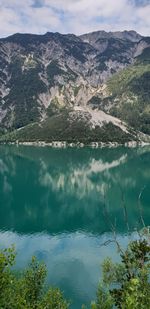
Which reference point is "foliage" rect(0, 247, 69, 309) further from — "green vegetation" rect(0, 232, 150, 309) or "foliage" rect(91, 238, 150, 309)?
"foliage" rect(91, 238, 150, 309)

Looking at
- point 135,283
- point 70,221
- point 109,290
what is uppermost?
point 135,283

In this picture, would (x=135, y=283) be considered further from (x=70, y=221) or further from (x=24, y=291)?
(x=70, y=221)

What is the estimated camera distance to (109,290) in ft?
99.7

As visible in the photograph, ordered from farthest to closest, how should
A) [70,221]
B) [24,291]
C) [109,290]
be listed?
[70,221], [24,291], [109,290]

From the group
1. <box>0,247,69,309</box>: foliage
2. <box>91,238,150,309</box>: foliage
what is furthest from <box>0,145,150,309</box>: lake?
<box>0,247,69,309</box>: foliage

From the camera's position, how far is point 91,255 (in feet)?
277

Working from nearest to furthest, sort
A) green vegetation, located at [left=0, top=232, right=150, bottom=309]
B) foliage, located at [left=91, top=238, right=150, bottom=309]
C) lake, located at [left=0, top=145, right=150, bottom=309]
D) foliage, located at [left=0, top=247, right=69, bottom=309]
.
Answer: foliage, located at [left=91, top=238, right=150, bottom=309], green vegetation, located at [left=0, top=232, right=150, bottom=309], foliage, located at [left=0, top=247, right=69, bottom=309], lake, located at [left=0, top=145, right=150, bottom=309]

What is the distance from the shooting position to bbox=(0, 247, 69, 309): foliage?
29.7 meters

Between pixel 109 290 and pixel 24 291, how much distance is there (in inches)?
322

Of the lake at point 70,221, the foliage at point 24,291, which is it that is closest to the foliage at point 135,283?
the lake at point 70,221

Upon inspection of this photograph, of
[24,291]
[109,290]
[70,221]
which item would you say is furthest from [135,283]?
[70,221]

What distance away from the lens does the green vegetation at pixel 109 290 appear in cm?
2616

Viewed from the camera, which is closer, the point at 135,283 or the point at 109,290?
the point at 135,283

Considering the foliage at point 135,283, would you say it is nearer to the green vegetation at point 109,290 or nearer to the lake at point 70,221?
the green vegetation at point 109,290
